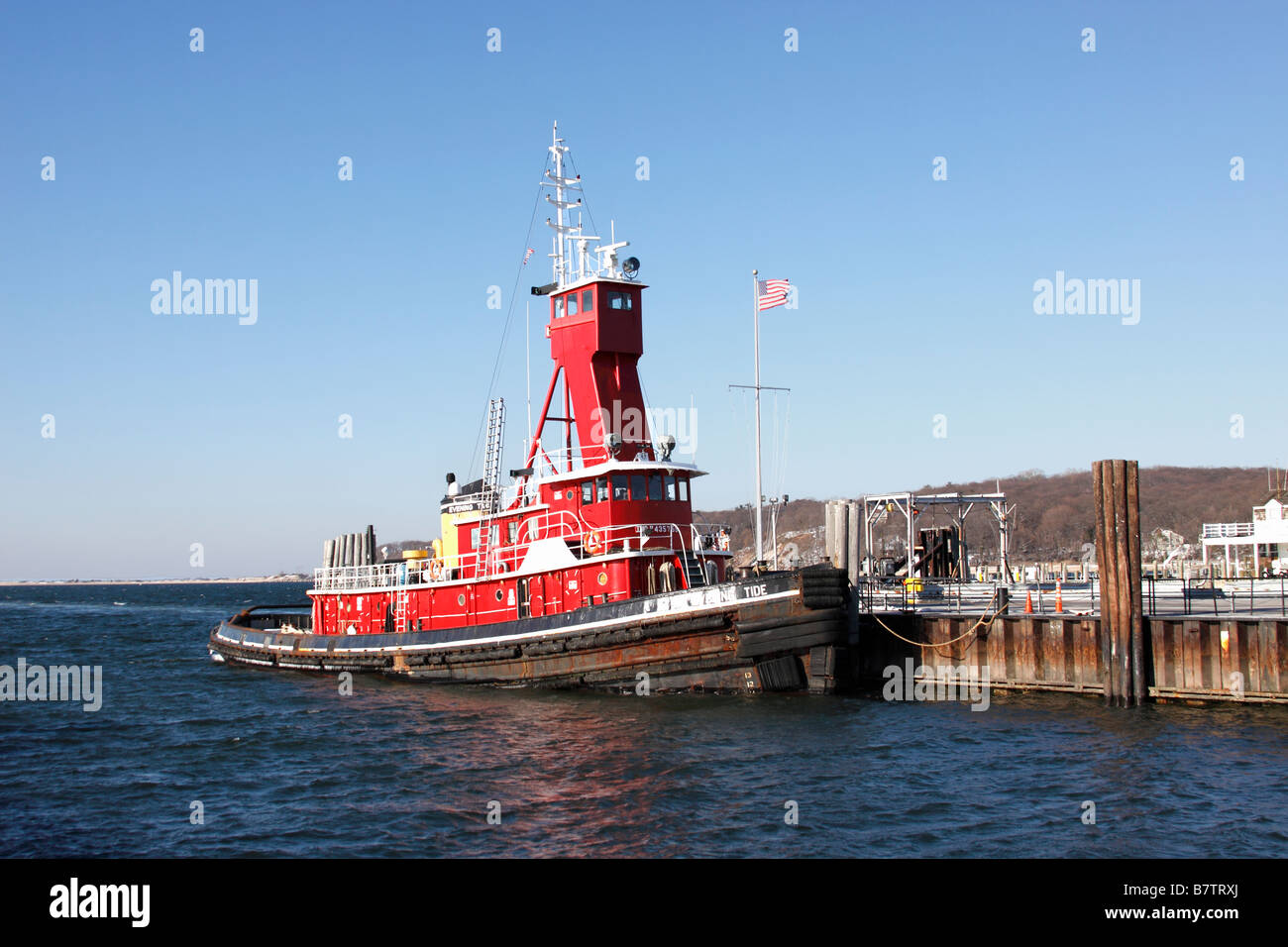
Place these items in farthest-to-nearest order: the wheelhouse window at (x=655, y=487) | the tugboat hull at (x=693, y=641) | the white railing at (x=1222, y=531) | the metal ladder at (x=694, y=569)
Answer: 1. the white railing at (x=1222, y=531)
2. the wheelhouse window at (x=655, y=487)
3. the metal ladder at (x=694, y=569)
4. the tugboat hull at (x=693, y=641)

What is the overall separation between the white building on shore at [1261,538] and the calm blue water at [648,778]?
2357 centimetres

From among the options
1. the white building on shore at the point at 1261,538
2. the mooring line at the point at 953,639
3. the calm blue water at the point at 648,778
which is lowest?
the calm blue water at the point at 648,778

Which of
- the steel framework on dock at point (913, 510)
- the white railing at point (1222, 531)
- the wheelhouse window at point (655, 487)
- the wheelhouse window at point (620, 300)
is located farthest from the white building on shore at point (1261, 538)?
the wheelhouse window at point (620, 300)

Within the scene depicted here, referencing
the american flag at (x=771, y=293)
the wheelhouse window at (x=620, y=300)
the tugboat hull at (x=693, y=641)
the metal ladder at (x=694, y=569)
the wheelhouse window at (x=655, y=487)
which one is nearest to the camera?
the tugboat hull at (x=693, y=641)

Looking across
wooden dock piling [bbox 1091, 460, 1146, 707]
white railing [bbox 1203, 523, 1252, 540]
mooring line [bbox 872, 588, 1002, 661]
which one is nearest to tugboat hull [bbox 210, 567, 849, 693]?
mooring line [bbox 872, 588, 1002, 661]

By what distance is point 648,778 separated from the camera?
16.7m

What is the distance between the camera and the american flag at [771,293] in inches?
1436

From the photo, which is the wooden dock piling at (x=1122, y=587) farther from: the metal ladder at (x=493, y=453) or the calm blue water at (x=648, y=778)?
the metal ladder at (x=493, y=453)

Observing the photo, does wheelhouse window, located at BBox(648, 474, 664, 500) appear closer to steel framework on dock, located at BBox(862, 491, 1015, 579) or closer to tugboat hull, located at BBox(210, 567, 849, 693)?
tugboat hull, located at BBox(210, 567, 849, 693)

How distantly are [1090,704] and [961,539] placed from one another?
2056 centimetres

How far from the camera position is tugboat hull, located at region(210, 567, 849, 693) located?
22.5 meters

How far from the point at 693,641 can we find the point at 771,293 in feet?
57.4
